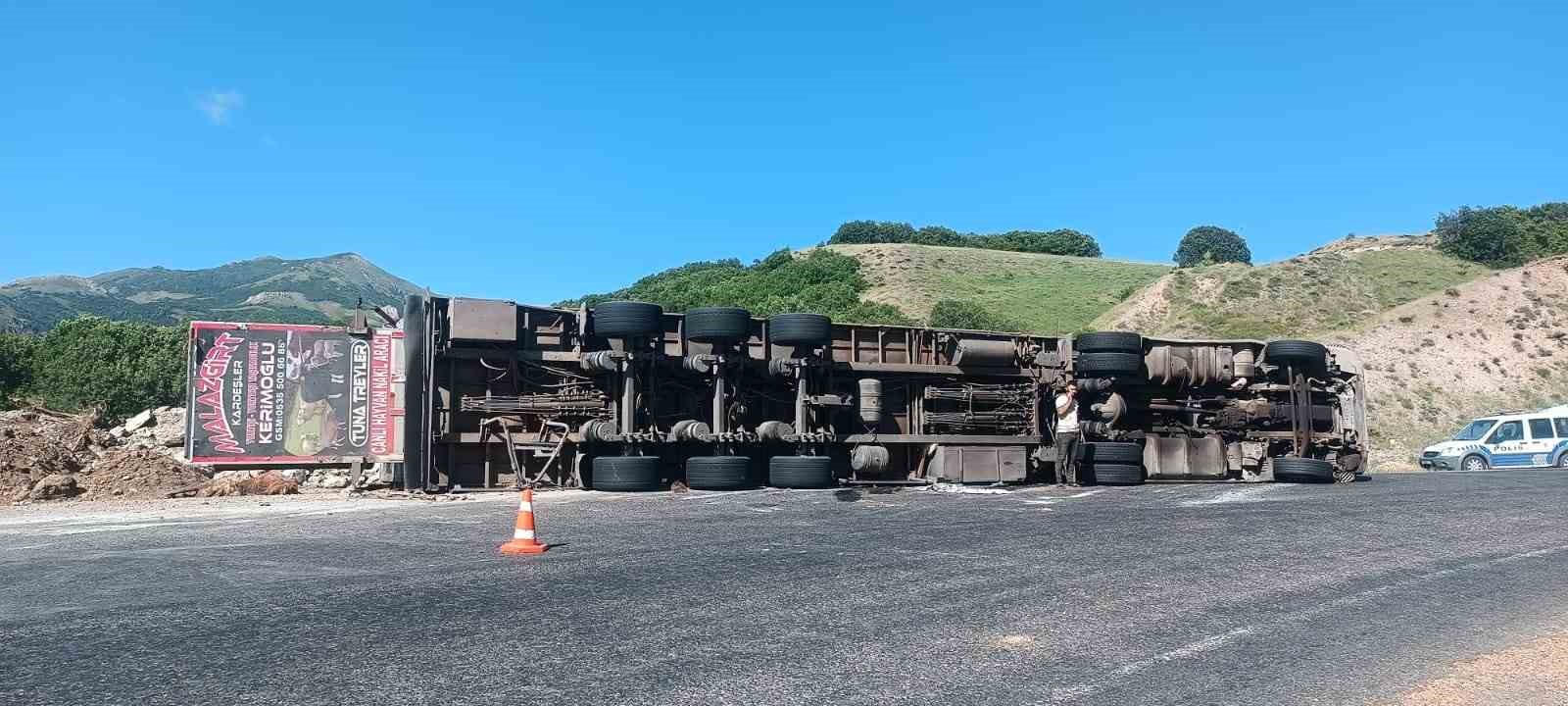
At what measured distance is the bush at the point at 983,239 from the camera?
96.2 metres

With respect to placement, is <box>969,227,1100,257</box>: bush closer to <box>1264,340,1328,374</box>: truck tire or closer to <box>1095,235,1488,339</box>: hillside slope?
<box>1095,235,1488,339</box>: hillside slope

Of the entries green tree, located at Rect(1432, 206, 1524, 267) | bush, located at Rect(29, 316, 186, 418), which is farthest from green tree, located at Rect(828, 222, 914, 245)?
bush, located at Rect(29, 316, 186, 418)

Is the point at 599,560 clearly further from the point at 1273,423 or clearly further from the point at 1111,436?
the point at 1273,423

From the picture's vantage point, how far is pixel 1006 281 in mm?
71562

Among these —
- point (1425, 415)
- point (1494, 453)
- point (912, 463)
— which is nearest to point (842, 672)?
point (912, 463)

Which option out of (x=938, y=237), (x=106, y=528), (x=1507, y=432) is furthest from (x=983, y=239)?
(x=106, y=528)

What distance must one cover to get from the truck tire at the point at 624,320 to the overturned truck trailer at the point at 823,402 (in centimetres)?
3

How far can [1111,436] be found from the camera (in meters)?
18.0

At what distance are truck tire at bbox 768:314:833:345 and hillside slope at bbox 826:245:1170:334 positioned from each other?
37.2m

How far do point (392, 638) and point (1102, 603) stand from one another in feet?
15.5

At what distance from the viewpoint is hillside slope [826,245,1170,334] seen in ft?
198

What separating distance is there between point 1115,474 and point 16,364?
39174 millimetres

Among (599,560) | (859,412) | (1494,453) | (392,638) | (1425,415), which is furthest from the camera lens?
(1425,415)

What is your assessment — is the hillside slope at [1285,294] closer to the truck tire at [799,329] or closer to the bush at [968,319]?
the bush at [968,319]
